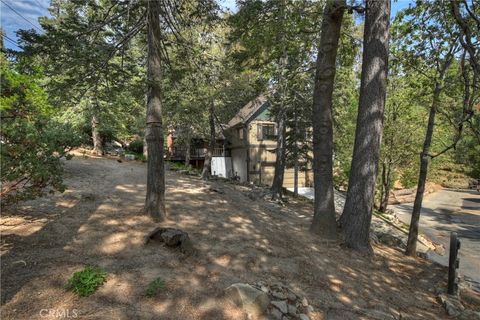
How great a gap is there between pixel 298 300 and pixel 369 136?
444 cm

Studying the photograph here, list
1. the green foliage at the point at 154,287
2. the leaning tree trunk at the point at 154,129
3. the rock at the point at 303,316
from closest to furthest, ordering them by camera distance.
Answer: the green foliage at the point at 154,287
the rock at the point at 303,316
the leaning tree trunk at the point at 154,129

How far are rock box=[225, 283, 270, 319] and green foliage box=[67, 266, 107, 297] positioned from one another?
170 centimetres

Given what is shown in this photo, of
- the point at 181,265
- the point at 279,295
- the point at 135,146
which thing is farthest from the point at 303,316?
the point at 135,146

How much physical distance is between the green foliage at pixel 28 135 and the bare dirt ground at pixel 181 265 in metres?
1.20

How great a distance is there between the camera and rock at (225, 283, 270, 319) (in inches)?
159

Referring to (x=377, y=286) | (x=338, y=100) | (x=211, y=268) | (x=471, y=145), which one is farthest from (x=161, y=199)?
(x=471, y=145)

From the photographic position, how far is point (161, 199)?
708cm

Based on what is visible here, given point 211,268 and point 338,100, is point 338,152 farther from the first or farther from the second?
point 211,268

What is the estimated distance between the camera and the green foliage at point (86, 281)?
3.75m

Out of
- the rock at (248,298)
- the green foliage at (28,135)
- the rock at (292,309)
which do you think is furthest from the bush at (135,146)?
the rock at (292,309)

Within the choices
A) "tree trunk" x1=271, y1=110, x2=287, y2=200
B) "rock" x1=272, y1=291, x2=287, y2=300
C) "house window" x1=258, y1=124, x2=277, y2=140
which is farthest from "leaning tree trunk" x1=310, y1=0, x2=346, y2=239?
"house window" x1=258, y1=124, x2=277, y2=140

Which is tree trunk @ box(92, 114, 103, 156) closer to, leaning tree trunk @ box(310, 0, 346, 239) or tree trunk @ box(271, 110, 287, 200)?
tree trunk @ box(271, 110, 287, 200)

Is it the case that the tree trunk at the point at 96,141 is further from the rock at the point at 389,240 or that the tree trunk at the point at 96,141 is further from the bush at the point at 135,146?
the rock at the point at 389,240

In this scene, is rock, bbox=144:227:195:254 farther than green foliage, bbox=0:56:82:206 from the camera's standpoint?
Yes
